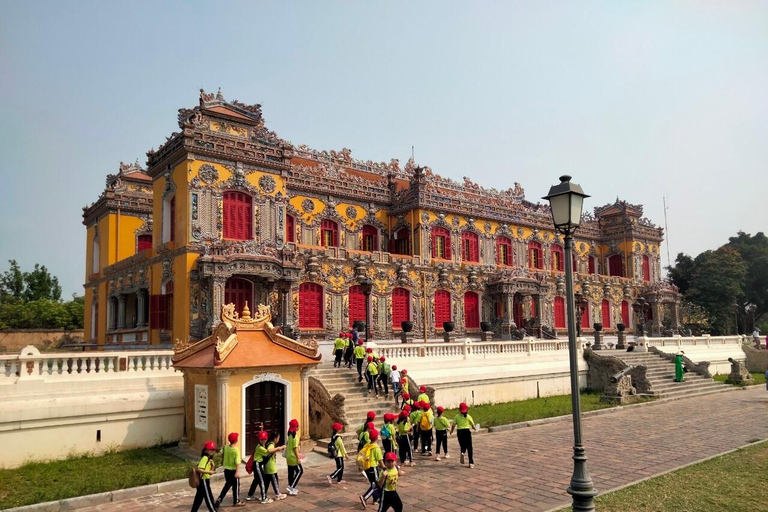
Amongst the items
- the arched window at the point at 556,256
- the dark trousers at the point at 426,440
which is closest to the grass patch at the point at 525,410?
the dark trousers at the point at 426,440

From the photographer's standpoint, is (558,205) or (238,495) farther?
(238,495)

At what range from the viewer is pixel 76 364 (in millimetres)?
14641

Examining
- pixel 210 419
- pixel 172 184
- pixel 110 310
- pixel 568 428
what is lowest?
pixel 568 428

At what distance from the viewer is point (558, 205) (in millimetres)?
8742

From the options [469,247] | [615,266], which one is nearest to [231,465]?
[469,247]

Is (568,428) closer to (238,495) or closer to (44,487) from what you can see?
(238,495)

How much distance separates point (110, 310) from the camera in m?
31.7

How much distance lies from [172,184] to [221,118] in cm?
342

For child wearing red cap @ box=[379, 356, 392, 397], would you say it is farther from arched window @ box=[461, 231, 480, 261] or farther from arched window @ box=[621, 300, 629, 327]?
arched window @ box=[621, 300, 629, 327]

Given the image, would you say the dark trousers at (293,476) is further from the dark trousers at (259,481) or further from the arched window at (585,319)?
the arched window at (585,319)

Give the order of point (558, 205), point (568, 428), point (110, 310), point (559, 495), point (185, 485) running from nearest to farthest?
point (558, 205) → point (559, 495) → point (185, 485) → point (568, 428) → point (110, 310)

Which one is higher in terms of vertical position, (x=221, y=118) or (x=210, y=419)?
(x=221, y=118)

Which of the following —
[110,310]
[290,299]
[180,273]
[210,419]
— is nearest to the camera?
[210,419]

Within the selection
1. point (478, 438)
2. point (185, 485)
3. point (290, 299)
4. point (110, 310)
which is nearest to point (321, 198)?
point (290, 299)
